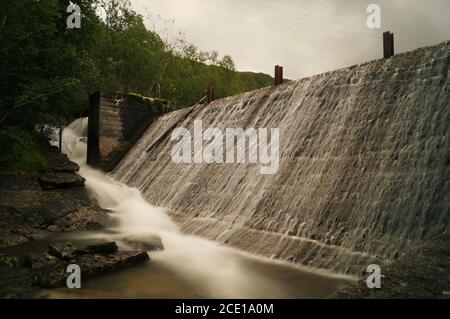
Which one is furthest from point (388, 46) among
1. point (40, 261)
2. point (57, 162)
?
point (57, 162)

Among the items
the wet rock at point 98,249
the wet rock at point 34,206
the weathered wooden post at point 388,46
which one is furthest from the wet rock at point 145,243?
the weathered wooden post at point 388,46

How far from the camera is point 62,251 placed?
25.7ft

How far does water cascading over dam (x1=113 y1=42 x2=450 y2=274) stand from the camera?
668 cm

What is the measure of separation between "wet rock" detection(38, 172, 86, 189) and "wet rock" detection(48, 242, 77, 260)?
6870mm

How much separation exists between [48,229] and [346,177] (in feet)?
28.9

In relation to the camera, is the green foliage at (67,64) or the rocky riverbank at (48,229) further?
the green foliage at (67,64)

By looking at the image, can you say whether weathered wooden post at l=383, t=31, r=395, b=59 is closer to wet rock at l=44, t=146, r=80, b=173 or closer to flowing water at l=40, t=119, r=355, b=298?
flowing water at l=40, t=119, r=355, b=298

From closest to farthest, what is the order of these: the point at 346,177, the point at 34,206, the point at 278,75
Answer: the point at 346,177
the point at 34,206
the point at 278,75

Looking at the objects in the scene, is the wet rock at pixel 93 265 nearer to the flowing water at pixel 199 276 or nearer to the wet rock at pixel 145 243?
the flowing water at pixel 199 276

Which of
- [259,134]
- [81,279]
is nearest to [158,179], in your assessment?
[259,134]

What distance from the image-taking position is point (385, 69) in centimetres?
938

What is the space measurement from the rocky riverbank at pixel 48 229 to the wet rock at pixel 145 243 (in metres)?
0.86

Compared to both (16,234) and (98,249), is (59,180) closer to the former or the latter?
(16,234)

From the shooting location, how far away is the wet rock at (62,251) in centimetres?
766
